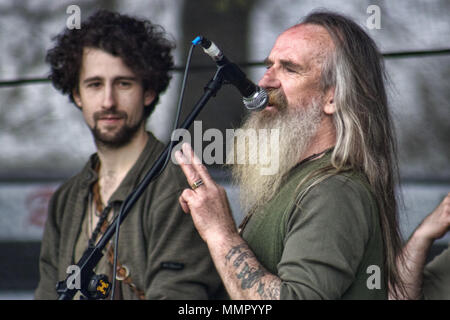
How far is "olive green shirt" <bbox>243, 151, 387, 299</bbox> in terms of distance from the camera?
1.75 metres

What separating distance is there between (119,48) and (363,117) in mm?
1406

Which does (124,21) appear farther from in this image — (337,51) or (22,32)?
(337,51)

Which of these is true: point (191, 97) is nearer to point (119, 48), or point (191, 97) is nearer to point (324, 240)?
point (119, 48)

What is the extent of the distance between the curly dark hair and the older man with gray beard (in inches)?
38.8

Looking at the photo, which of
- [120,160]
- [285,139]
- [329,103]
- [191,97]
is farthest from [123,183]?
[329,103]

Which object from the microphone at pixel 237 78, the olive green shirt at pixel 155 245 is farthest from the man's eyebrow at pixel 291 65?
the olive green shirt at pixel 155 245

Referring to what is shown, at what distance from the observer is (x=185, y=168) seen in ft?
6.25

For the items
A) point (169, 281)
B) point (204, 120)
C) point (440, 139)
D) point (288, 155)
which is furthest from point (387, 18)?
point (169, 281)

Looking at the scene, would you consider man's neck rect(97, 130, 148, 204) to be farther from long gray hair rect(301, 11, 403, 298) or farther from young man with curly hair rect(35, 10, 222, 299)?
long gray hair rect(301, 11, 403, 298)

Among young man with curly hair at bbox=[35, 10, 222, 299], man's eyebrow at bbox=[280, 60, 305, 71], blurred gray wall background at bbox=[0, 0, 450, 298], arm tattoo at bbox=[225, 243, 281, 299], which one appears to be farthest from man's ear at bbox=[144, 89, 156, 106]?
arm tattoo at bbox=[225, 243, 281, 299]

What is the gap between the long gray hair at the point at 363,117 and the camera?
6.58 feet

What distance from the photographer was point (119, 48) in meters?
3.11

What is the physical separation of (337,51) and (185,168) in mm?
681

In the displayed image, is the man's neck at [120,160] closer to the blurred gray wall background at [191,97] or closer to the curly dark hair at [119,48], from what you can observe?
the curly dark hair at [119,48]
